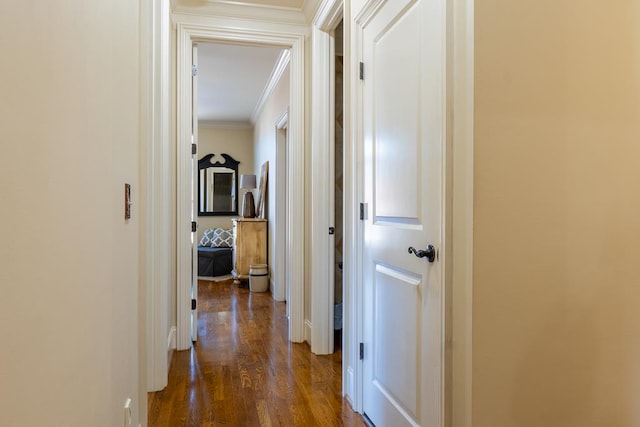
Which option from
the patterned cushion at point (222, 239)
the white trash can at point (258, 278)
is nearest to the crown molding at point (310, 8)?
the white trash can at point (258, 278)

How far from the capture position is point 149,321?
212 cm

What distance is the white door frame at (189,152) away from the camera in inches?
121

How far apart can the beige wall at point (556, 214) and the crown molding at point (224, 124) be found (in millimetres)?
6496

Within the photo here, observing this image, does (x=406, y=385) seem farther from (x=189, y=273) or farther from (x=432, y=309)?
(x=189, y=273)

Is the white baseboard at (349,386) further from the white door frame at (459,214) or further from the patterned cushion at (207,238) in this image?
the patterned cushion at (207,238)

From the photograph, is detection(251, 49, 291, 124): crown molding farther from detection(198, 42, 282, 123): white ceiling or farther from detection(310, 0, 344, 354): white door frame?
detection(310, 0, 344, 354): white door frame

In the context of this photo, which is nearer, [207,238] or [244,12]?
[244,12]

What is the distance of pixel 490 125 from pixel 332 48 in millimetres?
2102

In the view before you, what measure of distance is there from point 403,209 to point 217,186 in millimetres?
6064

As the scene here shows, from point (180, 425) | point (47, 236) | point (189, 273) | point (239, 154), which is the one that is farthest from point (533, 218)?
point (239, 154)

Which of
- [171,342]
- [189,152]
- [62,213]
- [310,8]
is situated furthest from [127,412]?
[310,8]

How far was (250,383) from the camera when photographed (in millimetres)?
2484

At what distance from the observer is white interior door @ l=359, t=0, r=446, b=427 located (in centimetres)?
145

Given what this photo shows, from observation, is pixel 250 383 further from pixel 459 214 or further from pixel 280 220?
pixel 280 220
